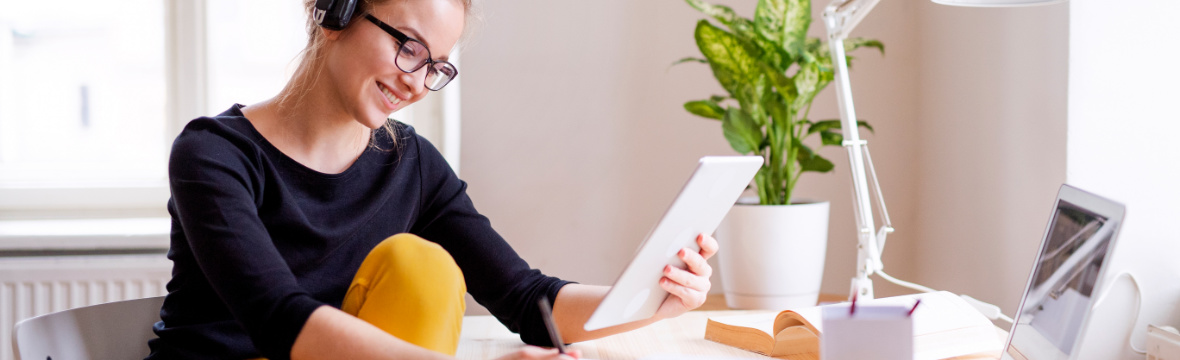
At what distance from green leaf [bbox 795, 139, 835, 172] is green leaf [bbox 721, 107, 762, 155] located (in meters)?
0.10

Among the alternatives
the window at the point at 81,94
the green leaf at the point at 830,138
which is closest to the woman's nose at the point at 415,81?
the green leaf at the point at 830,138

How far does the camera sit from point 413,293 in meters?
0.82

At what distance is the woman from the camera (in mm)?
801

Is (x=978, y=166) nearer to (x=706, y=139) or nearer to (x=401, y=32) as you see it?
(x=706, y=139)

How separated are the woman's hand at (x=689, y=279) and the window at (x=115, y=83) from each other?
4.66ft

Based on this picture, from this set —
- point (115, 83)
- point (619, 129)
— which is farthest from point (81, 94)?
point (619, 129)

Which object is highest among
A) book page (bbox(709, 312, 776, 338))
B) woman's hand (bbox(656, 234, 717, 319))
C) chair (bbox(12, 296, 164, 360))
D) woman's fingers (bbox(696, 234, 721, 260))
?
woman's fingers (bbox(696, 234, 721, 260))

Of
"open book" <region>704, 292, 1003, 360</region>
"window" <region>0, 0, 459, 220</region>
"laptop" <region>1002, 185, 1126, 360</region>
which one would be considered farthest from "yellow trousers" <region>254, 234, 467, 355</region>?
"window" <region>0, 0, 459, 220</region>

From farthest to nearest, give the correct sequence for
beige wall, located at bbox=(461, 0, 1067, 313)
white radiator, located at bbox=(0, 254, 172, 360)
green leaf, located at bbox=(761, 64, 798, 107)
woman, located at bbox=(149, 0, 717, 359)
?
beige wall, located at bbox=(461, 0, 1067, 313)
white radiator, located at bbox=(0, 254, 172, 360)
green leaf, located at bbox=(761, 64, 798, 107)
woman, located at bbox=(149, 0, 717, 359)

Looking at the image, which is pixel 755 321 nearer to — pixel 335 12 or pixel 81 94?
pixel 335 12

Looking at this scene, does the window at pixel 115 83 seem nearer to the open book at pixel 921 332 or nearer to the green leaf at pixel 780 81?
the green leaf at pixel 780 81

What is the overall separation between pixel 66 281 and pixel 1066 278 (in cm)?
184

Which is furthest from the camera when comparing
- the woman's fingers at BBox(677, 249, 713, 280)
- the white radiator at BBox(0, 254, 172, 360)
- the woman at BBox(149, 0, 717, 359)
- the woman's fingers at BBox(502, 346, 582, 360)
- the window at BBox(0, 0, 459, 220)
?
the window at BBox(0, 0, 459, 220)

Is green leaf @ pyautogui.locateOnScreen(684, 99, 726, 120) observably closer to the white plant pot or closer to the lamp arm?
the white plant pot
